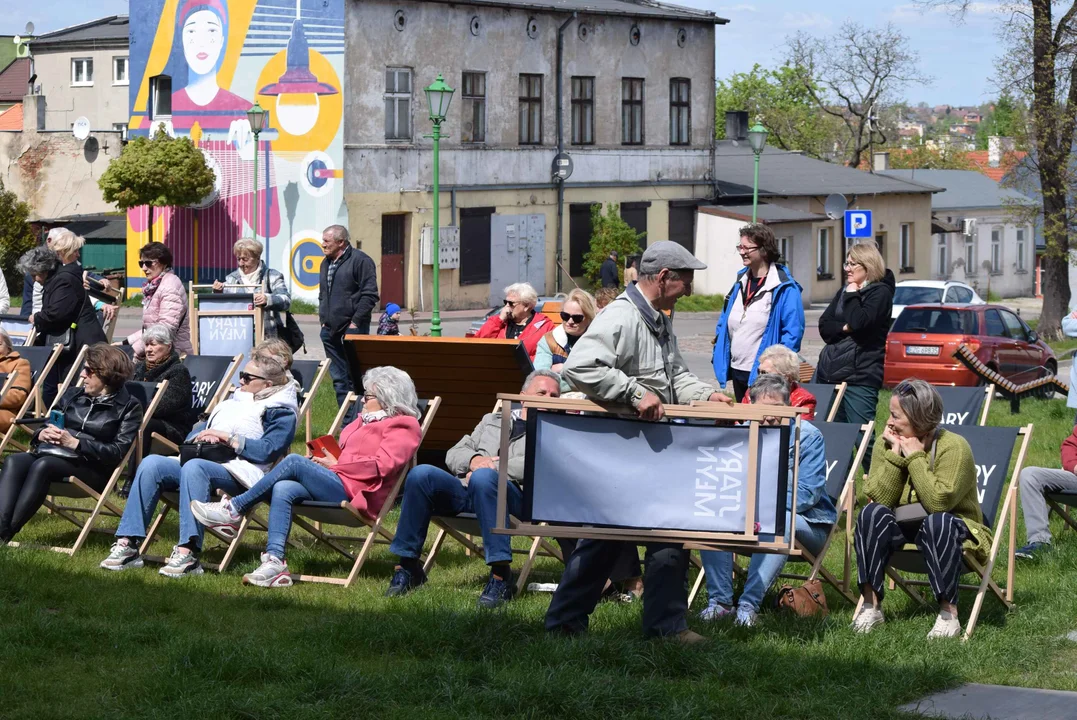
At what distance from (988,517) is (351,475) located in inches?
132

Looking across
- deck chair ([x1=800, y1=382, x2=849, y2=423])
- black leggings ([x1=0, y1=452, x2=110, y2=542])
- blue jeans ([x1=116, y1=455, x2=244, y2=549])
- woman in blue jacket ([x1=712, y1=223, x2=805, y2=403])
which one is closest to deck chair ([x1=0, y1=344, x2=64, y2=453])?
black leggings ([x1=0, y1=452, x2=110, y2=542])

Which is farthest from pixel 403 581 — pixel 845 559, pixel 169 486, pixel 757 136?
pixel 757 136

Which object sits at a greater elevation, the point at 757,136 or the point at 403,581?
the point at 757,136

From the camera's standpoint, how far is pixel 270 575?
7.91 meters

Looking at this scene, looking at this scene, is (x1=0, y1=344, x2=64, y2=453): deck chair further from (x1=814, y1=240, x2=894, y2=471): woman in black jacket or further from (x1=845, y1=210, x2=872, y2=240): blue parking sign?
(x1=845, y1=210, x2=872, y2=240): blue parking sign

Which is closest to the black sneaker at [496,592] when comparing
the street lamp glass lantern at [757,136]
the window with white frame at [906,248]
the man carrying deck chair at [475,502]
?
the man carrying deck chair at [475,502]

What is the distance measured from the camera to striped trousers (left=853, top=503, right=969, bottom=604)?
22.9ft

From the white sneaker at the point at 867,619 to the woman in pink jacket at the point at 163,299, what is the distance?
6504 mm

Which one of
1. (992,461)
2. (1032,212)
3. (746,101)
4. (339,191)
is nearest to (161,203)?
(339,191)

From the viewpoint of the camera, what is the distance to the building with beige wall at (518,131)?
119 feet

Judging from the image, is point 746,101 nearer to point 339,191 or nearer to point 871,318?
point 339,191

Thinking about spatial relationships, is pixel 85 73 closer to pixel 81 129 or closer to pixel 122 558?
pixel 81 129

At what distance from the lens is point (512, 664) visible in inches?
240

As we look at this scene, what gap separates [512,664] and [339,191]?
3041 centimetres
